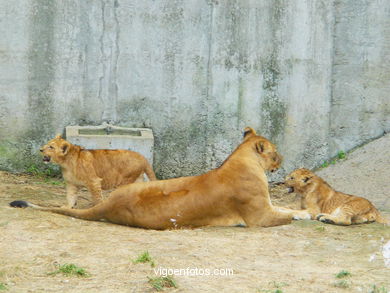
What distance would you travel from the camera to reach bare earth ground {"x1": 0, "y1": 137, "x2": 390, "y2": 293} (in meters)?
6.17

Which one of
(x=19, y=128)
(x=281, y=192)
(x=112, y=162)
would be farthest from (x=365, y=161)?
(x=19, y=128)

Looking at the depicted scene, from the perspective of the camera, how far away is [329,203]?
9.03m

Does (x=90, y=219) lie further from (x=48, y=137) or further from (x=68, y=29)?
(x=68, y=29)

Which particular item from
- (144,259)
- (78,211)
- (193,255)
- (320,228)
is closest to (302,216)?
(320,228)

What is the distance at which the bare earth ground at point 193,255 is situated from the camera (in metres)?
6.17

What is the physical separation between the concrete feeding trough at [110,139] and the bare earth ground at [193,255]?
1.48 meters

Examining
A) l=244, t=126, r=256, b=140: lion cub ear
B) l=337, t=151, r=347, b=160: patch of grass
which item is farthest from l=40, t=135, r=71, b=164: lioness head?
l=337, t=151, r=347, b=160: patch of grass

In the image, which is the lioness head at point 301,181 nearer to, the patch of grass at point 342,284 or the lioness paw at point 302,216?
the lioness paw at point 302,216

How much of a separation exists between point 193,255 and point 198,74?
4.77 metres

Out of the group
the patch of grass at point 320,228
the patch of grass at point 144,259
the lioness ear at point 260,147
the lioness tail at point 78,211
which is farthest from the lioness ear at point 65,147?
the patch of grass at point 320,228

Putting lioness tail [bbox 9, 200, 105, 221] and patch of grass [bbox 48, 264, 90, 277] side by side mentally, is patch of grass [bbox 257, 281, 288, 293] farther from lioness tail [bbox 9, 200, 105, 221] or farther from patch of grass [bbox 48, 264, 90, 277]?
lioness tail [bbox 9, 200, 105, 221]

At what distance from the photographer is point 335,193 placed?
29.9ft

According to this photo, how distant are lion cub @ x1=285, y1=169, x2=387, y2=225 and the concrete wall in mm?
2255

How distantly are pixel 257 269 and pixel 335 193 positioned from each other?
2693 millimetres
